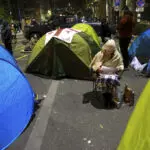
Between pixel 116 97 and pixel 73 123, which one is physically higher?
pixel 116 97

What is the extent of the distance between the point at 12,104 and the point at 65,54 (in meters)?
3.81

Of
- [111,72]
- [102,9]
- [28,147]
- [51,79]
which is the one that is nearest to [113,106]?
[111,72]

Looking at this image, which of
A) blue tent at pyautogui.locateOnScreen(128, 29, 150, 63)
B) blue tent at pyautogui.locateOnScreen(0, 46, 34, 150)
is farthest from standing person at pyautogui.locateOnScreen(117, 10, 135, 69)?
blue tent at pyautogui.locateOnScreen(0, 46, 34, 150)

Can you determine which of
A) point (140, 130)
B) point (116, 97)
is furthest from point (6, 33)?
point (140, 130)

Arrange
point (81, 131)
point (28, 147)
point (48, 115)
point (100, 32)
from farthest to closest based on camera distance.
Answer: point (100, 32)
point (48, 115)
point (81, 131)
point (28, 147)

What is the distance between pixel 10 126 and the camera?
4668mm

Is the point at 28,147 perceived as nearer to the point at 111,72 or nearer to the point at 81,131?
the point at 81,131

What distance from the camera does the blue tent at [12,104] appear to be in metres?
4.57

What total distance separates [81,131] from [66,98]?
1915 millimetres

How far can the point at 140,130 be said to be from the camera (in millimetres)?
2520

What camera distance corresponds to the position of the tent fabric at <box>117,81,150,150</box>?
2392 mm

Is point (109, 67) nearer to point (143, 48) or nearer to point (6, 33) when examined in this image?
point (143, 48)

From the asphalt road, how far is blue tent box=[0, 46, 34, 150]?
172 millimetres

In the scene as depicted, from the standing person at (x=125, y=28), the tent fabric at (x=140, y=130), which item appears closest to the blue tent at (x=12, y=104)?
the tent fabric at (x=140, y=130)
